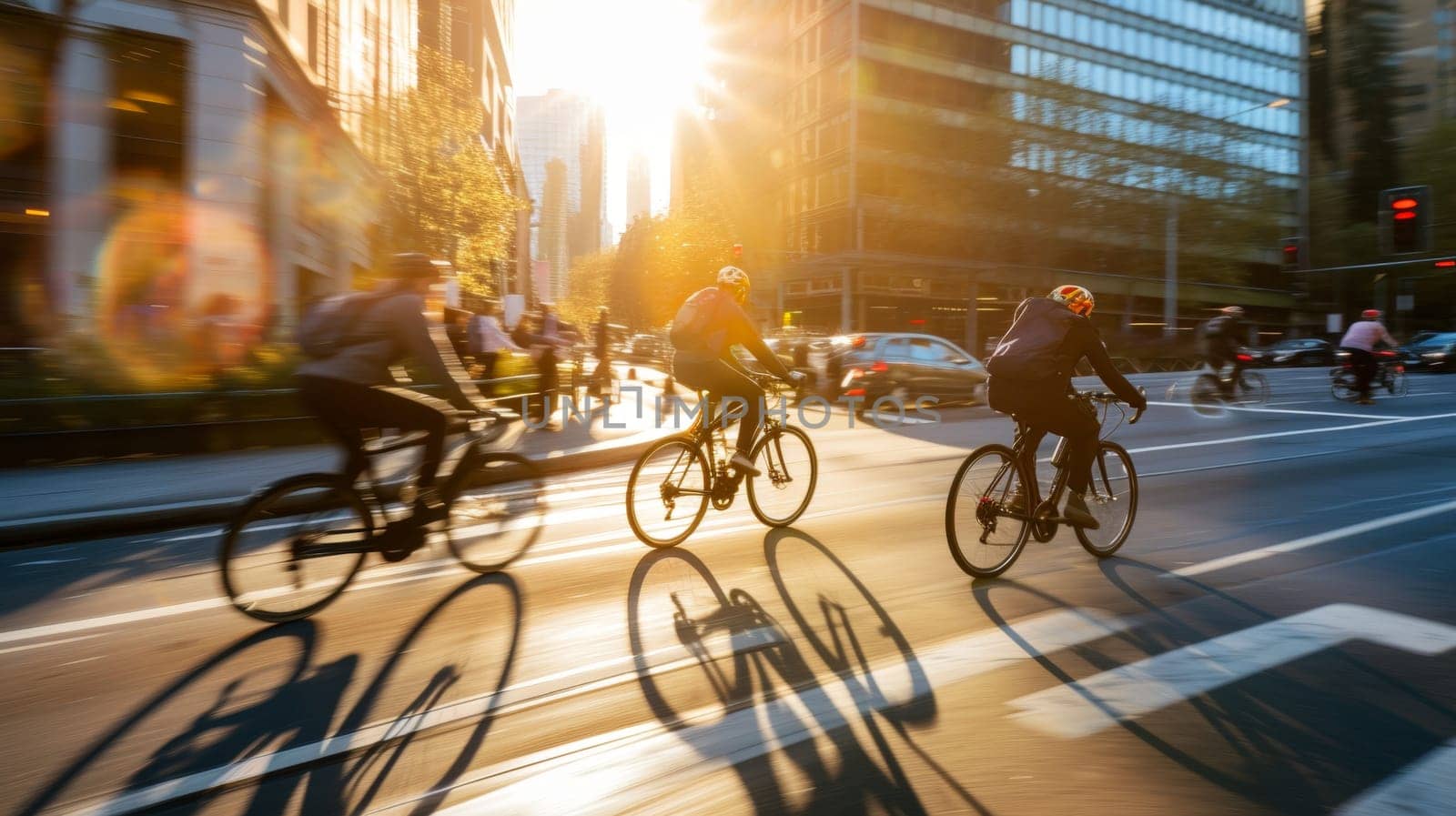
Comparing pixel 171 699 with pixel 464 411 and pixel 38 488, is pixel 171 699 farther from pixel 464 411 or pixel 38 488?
pixel 38 488

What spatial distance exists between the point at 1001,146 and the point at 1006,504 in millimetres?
33228

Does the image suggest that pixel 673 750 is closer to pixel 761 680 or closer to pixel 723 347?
pixel 761 680

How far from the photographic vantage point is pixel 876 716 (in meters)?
3.38

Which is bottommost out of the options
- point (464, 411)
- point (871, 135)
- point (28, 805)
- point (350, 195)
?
point (28, 805)

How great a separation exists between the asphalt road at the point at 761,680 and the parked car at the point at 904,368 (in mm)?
9315

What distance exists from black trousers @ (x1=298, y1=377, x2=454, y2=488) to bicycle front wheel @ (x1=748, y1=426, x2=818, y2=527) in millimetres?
2319

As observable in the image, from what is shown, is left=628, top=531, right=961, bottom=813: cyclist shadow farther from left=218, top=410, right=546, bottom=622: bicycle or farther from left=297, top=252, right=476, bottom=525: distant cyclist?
left=297, top=252, right=476, bottom=525: distant cyclist

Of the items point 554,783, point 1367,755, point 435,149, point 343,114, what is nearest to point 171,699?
point 554,783

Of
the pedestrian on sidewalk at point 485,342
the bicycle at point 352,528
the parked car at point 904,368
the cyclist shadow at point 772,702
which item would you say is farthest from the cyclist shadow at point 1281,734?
the parked car at point 904,368

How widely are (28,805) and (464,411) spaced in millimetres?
2553

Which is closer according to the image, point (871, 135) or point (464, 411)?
point (464, 411)

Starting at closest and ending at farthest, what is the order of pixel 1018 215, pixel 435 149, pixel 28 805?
pixel 28 805 < pixel 435 149 < pixel 1018 215

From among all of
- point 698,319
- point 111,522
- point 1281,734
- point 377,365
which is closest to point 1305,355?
point 698,319

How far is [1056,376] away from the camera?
5.09m
